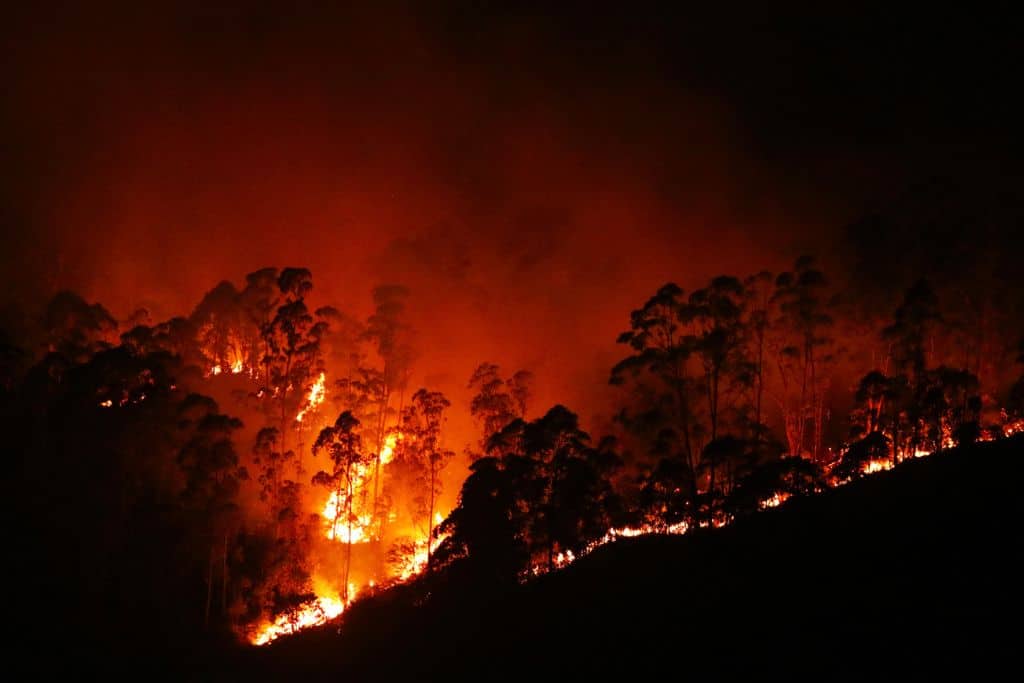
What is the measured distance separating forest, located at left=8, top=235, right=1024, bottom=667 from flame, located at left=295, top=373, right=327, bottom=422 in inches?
6.7

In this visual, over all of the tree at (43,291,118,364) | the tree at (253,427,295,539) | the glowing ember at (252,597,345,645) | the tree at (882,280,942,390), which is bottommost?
the glowing ember at (252,597,345,645)

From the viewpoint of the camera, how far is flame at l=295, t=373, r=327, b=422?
50.4 m

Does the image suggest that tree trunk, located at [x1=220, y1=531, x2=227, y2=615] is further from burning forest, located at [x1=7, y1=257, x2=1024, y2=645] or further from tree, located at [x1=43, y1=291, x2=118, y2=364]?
tree, located at [x1=43, y1=291, x2=118, y2=364]

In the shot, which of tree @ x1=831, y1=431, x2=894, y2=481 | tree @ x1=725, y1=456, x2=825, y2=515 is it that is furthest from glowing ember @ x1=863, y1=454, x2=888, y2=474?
tree @ x1=725, y1=456, x2=825, y2=515

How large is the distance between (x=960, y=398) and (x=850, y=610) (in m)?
25.9

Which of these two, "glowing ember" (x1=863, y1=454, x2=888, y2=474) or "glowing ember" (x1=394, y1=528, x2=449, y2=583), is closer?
"glowing ember" (x1=863, y1=454, x2=888, y2=474)

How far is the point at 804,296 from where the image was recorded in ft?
134

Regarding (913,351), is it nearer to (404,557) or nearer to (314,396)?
(404,557)

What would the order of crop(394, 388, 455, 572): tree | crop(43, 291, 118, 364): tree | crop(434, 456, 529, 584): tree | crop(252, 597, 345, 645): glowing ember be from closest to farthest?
crop(434, 456, 529, 584): tree, crop(252, 597, 345, 645): glowing ember, crop(394, 388, 455, 572): tree, crop(43, 291, 118, 364): tree

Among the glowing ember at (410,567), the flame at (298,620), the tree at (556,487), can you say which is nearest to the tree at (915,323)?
the tree at (556,487)

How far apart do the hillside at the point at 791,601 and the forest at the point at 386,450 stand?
9.53 ft

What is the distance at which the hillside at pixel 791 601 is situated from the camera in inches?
651

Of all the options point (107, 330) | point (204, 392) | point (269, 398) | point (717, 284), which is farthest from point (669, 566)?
point (107, 330)

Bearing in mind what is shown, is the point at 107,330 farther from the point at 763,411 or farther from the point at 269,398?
the point at 763,411
